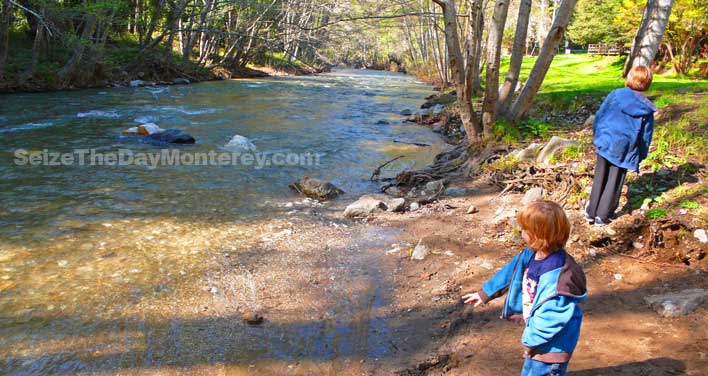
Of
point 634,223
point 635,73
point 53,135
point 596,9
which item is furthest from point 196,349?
point 596,9

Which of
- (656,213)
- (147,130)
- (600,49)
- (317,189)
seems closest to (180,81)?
(147,130)

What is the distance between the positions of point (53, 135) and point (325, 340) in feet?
35.5

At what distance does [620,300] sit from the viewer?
12.8 feet

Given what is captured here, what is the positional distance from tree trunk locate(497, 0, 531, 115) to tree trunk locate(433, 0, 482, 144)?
2.12 ft

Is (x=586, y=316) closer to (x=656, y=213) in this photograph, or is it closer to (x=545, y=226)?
(x=545, y=226)

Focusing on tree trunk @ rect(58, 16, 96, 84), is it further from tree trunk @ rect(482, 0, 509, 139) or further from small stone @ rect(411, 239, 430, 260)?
small stone @ rect(411, 239, 430, 260)

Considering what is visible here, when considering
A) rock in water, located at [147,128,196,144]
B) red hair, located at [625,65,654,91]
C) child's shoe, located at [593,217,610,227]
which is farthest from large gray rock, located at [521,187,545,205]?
rock in water, located at [147,128,196,144]

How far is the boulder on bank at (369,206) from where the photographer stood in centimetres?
707

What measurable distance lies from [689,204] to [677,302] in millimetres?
1783

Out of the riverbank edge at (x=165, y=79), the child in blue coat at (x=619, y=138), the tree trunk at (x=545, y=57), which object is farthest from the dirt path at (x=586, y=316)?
the riverbank edge at (x=165, y=79)

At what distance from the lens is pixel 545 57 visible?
8.54 metres

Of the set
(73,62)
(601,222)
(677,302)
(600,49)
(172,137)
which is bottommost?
(172,137)

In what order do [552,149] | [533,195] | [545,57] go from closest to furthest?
[533,195] → [552,149] → [545,57]

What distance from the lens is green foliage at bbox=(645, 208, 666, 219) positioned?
4.90 metres
